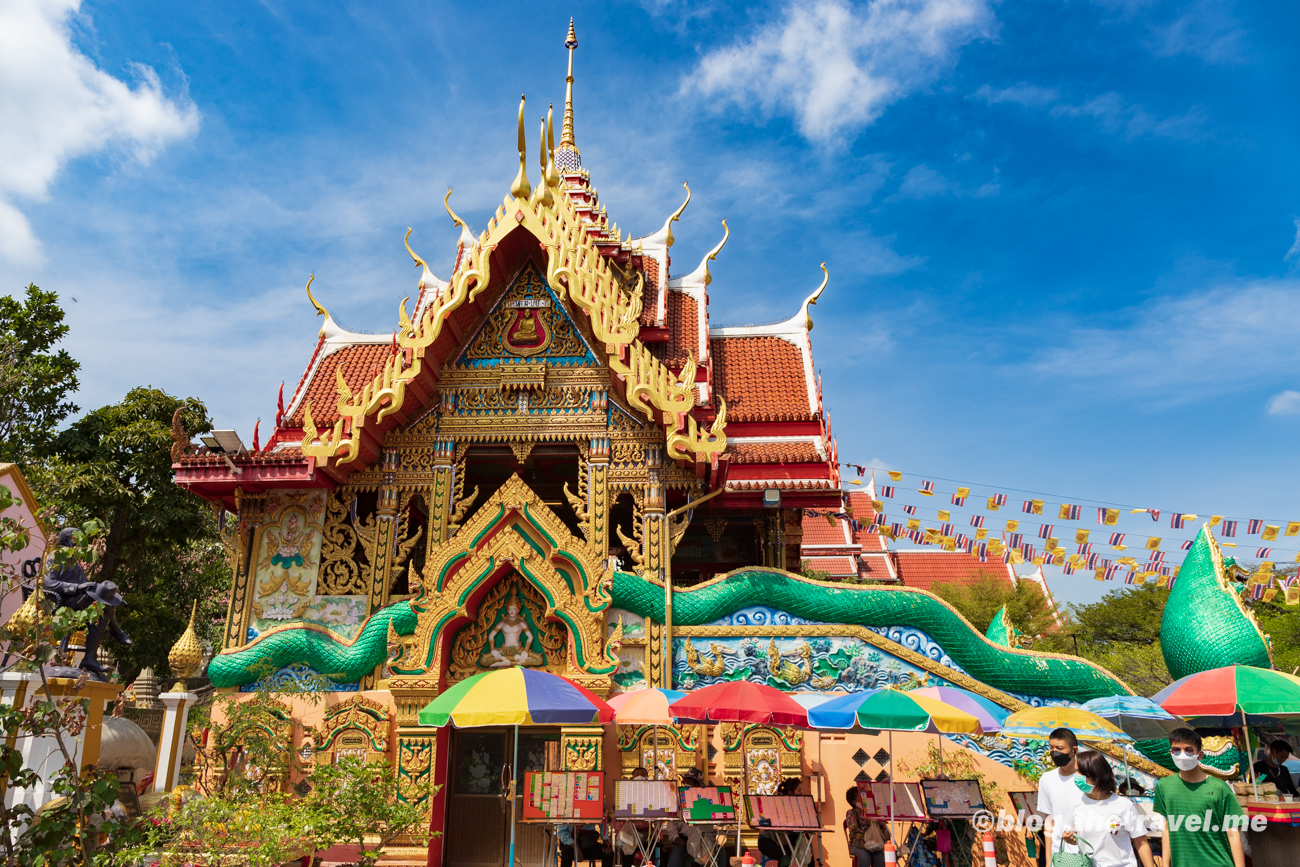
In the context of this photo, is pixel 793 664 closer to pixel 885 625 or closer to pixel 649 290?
pixel 885 625

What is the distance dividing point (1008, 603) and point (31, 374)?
26941 mm

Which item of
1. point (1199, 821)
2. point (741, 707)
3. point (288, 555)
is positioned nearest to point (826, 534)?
point (288, 555)

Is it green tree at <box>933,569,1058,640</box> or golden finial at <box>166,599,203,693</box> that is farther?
green tree at <box>933,569,1058,640</box>

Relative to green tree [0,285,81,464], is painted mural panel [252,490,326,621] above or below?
below

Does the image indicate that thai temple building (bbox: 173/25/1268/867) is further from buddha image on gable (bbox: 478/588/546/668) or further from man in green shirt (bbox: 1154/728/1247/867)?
man in green shirt (bbox: 1154/728/1247/867)

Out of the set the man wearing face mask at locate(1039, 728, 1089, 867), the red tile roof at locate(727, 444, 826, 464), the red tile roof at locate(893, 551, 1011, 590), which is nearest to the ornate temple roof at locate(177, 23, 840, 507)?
the red tile roof at locate(727, 444, 826, 464)

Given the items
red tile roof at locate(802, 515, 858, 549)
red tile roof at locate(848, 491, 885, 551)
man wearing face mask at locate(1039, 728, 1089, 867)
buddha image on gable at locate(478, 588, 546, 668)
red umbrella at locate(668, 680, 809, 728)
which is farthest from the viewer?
red tile roof at locate(848, 491, 885, 551)

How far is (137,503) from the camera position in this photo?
64.5ft

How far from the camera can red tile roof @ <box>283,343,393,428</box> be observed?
13264 mm

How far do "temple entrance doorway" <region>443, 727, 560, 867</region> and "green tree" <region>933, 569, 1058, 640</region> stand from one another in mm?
20213

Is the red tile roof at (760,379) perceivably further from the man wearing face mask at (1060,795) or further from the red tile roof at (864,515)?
the red tile roof at (864,515)

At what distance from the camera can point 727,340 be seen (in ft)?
50.6

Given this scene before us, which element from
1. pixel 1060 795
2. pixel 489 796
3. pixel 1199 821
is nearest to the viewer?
pixel 1199 821

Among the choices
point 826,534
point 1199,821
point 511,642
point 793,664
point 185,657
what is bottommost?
point 1199,821
